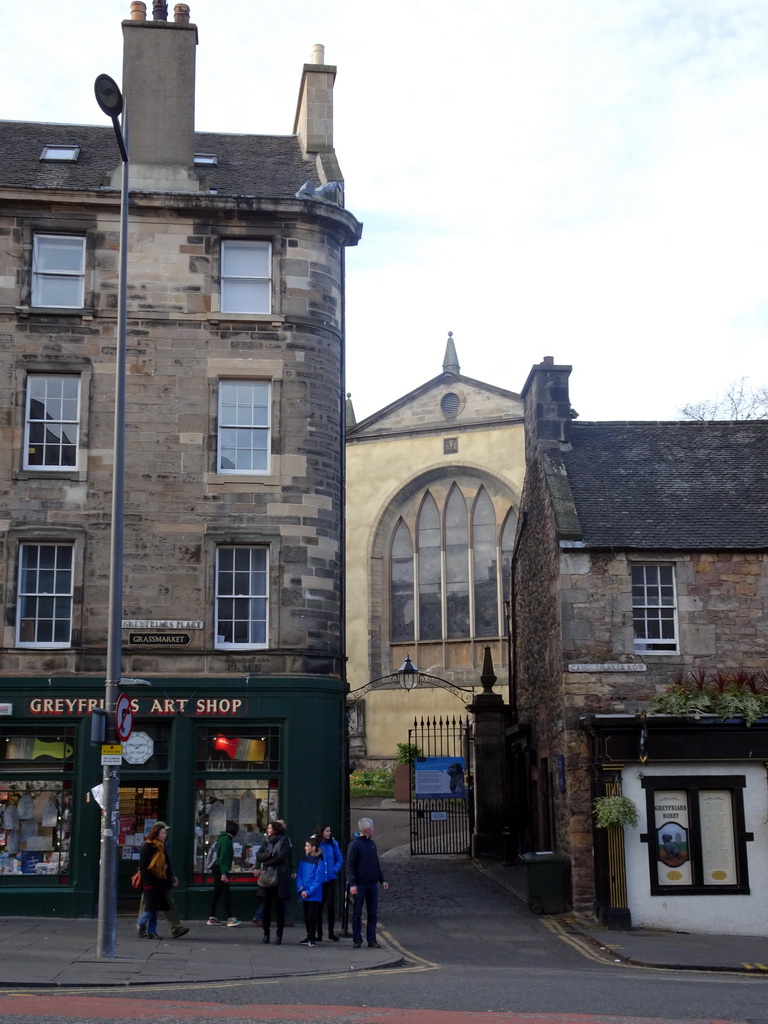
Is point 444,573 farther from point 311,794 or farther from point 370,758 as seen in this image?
point 311,794

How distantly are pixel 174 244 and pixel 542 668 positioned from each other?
10554 mm

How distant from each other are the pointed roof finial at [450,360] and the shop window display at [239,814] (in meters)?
32.2

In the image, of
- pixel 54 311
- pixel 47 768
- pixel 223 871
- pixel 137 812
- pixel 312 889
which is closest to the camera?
pixel 312 889

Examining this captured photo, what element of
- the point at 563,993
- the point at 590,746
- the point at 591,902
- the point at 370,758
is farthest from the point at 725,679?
the point at 370,758

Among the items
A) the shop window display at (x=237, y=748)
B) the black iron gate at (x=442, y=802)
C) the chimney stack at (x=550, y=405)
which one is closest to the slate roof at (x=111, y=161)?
the chimney stack at (x=550, y=405)

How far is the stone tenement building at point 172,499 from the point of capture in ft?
63.4

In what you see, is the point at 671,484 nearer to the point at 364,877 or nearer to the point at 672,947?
the point at 672,947

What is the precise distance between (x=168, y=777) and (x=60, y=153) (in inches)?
475

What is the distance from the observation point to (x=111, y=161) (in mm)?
23469

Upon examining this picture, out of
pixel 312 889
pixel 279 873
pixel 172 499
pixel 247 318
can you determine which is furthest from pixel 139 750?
pixel 247 318

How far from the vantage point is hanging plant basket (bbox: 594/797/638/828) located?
19.1m

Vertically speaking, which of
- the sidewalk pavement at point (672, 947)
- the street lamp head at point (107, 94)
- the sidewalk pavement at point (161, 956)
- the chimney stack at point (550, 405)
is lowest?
the sidewalk pavement at point (672, 947)

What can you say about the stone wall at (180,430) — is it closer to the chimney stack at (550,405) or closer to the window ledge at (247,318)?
the window ledge at (247,318)

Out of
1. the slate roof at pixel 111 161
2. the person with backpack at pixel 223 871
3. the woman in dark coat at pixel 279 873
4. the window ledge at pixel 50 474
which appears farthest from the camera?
the slate roof at pixel 111 161
